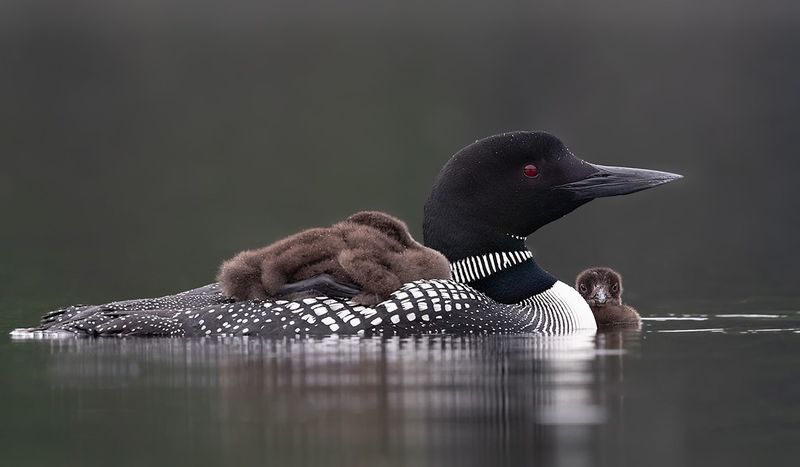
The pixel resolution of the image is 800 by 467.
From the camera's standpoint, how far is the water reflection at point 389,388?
5184 mm

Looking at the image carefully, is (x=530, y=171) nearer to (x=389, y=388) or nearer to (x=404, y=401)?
(x=389, y=388)

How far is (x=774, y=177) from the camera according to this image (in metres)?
20.0

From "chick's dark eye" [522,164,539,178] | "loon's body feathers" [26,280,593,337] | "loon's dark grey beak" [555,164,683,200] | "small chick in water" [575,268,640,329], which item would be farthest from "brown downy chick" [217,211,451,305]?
"small chick in water" [575,268,640,329]

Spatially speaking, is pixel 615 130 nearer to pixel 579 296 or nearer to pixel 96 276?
pixel 96 276

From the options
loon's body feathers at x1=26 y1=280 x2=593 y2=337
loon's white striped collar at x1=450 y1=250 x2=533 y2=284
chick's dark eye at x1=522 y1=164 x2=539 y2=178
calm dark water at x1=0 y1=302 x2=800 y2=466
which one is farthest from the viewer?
chick's dark eye at x1=522 y1=164 x2=539 y2=178

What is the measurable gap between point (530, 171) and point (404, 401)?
306 centimetres

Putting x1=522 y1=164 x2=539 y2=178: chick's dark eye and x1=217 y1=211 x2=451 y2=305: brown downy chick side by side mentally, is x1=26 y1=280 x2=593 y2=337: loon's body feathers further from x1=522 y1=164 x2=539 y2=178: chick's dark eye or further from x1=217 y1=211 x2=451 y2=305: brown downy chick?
x1=522 y1=164 x2=539 y2=178: chick's dark eye

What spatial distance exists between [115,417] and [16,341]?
110 inches

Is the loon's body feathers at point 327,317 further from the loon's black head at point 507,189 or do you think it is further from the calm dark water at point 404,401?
the loon's black head at point 507,189

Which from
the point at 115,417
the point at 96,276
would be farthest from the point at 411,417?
the point at 96,276

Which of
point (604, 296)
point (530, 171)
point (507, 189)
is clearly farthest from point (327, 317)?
point (604, 296)

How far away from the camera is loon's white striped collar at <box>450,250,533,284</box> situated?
8.72m

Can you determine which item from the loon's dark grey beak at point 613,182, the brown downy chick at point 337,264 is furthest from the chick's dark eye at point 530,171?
the brown downy chick at point 337,264

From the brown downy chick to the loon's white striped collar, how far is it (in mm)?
434
